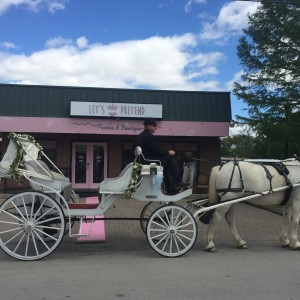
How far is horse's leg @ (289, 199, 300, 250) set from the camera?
741cm

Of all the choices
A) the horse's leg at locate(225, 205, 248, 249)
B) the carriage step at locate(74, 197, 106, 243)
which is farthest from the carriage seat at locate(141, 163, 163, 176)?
the horse's leg at locate(225, 205, 248, 249)

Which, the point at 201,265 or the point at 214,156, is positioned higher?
the point at 214,156

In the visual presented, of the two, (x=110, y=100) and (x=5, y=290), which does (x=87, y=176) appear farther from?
(x=5, y=290)

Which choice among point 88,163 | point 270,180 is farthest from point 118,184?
point 88,163

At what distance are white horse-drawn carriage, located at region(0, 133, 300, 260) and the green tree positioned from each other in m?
5.12

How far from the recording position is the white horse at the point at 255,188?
7.37 m

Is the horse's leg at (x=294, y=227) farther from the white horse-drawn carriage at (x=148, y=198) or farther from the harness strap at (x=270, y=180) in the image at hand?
the harness strap at (x=270, y=180)

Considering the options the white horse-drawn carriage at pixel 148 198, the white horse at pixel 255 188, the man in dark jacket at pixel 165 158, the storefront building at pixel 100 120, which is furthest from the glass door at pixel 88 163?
the white horse at pixel 255 188

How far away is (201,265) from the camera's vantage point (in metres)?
6.41

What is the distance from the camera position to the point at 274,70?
12.8m

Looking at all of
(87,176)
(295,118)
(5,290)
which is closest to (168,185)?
(5,290)

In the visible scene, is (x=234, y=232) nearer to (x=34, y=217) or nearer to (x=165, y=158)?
(x=165, y=158)

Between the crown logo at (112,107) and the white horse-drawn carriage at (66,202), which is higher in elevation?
the crown logo at (112,107)

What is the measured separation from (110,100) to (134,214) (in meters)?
6.14
